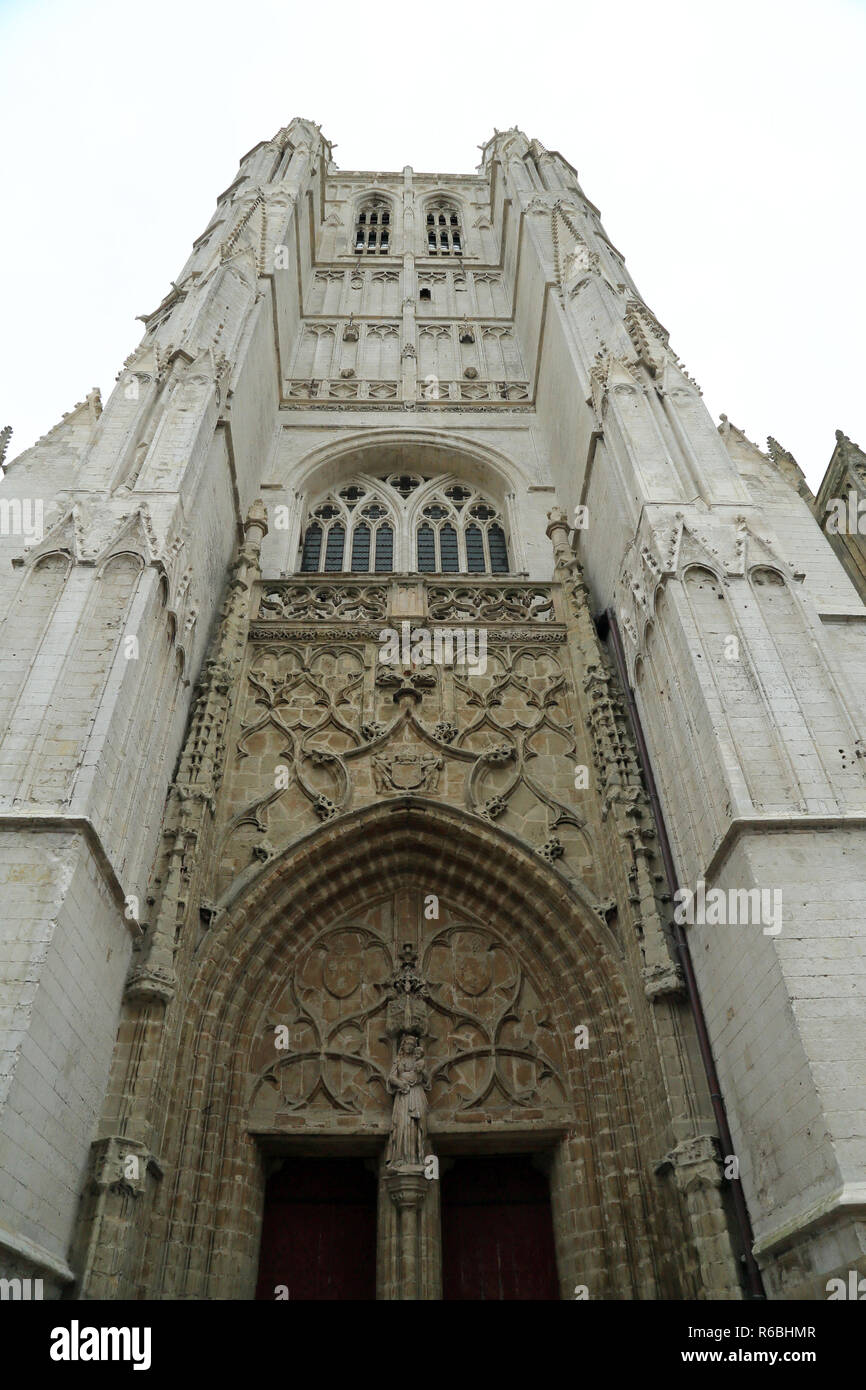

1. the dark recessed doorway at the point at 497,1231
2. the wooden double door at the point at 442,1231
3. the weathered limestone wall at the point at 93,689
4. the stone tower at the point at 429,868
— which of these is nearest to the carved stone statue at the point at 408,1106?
A: the stone tower at the point at 429,868

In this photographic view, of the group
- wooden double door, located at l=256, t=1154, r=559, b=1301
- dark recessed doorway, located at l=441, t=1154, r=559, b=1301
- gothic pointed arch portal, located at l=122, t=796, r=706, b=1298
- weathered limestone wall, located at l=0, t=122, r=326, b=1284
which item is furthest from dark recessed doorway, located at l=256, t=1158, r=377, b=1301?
weathered limestone wall, located at l=0, t=122, r=326, b=1284

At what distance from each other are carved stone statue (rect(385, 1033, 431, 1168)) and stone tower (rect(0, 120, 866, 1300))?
0.05m

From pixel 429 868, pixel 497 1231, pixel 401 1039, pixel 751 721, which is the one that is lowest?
pixel 497 1231

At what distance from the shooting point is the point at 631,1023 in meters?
8.31

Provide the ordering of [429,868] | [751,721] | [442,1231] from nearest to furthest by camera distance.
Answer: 1. [751,721]
2. [442,1231]
3. [429,868]

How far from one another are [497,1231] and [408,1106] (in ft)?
5.17

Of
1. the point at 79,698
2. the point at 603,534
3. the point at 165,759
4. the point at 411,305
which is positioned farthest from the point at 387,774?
the point at 411,305

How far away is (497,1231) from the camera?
8.37 meters

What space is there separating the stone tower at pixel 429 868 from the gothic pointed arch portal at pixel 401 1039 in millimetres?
39

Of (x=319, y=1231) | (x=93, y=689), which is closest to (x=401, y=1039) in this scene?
(x=319, y=1231)

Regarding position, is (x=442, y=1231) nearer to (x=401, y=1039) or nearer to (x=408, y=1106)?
(x=408, y=1106)

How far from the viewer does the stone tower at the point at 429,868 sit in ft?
21.3
